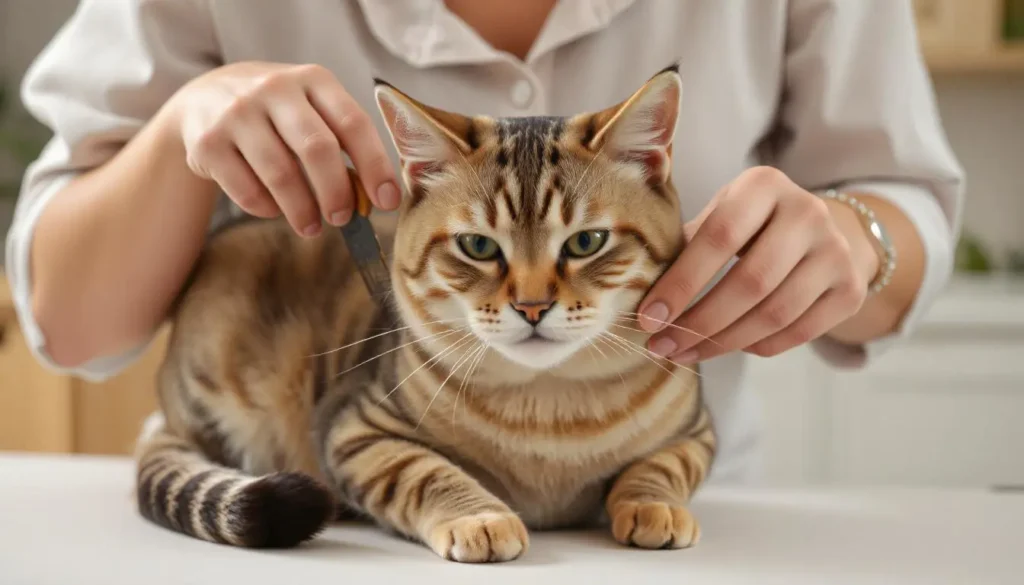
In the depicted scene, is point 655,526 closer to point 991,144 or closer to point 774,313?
point 774,313

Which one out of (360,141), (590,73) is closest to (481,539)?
(360,141)

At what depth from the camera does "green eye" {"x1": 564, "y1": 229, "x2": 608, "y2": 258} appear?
2.49 ft

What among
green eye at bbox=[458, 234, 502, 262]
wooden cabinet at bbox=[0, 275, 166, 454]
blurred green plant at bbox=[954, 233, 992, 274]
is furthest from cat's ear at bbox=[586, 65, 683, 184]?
blurred green plant at bbox=[954, 233, 992, 274]

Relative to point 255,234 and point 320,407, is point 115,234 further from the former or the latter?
point 320,407

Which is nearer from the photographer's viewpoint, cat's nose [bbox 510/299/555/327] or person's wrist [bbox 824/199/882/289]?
cat's nose [bbox 510/299/555/327]

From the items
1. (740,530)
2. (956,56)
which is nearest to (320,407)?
(740,530)

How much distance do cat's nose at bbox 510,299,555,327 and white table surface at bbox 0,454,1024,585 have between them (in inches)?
6.8

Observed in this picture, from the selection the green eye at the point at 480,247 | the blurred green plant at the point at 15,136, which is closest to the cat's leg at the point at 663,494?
the green eye at the point at 480,247

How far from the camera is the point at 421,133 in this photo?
767 mm

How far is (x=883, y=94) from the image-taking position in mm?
1102

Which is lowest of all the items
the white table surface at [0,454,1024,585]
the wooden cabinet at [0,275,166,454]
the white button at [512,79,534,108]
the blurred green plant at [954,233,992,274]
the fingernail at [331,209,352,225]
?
the wooden cabinet at [0,275,166,454]

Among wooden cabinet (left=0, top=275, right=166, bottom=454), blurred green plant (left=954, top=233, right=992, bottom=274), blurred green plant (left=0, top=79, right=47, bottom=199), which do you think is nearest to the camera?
wooden cabinet (left=0, top=275, right=166, bottom=454)

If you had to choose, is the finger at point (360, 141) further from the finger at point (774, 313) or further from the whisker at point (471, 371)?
the finger at point (774, 313)

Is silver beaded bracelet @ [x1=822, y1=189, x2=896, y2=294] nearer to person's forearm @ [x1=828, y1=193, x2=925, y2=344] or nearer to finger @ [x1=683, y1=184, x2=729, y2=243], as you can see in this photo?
person's forearm @ [x1=828, y1=193, x2=925, y2=344]
